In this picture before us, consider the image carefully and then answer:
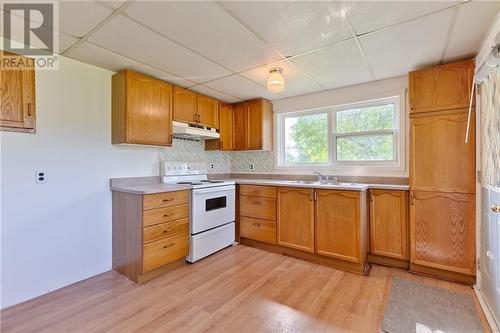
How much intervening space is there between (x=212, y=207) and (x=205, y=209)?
0.15 m

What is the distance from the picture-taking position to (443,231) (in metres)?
2.32

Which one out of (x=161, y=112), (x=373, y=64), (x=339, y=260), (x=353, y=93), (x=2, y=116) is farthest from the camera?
(x=353, y=93)

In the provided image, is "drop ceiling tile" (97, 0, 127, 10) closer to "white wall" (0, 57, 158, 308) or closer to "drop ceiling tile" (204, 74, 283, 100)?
"white wall" (0, 57, 158, 308)

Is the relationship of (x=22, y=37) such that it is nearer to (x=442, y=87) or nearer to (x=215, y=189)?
(x=215, y=189)

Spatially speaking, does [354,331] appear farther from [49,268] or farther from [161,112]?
[161,112]

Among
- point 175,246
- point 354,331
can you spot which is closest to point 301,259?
point 354,331

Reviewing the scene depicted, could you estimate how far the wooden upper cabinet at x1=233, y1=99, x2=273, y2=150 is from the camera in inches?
143

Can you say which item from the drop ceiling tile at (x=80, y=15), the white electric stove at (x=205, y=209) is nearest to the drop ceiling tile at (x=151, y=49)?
the drop ceiling tile at (x=80, y=15)

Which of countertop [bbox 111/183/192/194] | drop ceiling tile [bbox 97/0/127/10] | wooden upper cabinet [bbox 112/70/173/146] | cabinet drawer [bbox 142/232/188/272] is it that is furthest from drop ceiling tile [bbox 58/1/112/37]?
cabinet drawer [bbox 142/232/188/272]

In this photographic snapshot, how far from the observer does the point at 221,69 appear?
102 inches

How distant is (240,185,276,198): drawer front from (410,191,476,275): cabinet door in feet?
5.04

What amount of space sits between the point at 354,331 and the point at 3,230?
9.03 ft

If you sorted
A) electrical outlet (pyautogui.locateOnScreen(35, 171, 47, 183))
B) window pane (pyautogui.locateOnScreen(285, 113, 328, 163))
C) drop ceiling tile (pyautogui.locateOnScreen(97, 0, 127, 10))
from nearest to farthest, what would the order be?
drop ceiling tile (pyautogui.locateOnScreen(97, 0, 127, 10)) < electrical outlet (pyautogui.locateOnScreen(35, 171, 47, 183)) < window pane (pyautogui.locateOnScreen(285, 113, 328, 163))

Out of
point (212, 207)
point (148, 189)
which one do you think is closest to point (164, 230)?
point (148, 189)
